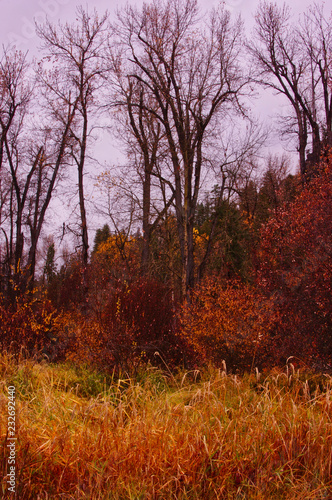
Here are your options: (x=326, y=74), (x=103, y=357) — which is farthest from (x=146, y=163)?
(x=103, y=357)

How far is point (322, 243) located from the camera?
16.8 feet

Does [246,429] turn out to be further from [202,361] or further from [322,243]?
[202,361]

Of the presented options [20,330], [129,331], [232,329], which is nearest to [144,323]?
[129,331]

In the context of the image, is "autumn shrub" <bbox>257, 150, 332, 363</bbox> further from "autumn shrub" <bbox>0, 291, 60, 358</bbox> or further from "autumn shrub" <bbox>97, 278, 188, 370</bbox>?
"autumn shrub" <bbox>0, 291, 60, 358</bbox>

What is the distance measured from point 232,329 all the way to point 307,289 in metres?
1.48

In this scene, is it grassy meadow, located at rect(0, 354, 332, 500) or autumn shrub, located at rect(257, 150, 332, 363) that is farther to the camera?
autumn shrub, located at rect(257, 150, 332, 363)

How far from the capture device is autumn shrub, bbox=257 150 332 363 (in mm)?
5117

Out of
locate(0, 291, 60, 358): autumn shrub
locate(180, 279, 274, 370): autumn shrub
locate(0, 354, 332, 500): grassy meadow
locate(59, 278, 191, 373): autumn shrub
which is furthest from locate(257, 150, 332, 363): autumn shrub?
locate(0, 291, 60, 358): autumn shrub

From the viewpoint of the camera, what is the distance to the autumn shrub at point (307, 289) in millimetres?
5117

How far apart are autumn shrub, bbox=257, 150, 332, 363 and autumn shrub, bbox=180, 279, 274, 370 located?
0.83 ft

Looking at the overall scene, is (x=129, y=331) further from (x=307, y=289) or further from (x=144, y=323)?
(x=307, y=289)

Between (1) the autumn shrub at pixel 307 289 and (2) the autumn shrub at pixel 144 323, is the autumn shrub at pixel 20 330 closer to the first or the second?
(2) the autumn shrub at pixel 144 323

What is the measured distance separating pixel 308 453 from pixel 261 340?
10.1 feet

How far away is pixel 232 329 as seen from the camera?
628 cm
